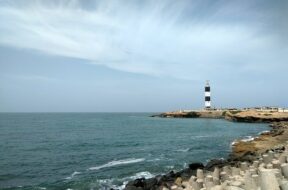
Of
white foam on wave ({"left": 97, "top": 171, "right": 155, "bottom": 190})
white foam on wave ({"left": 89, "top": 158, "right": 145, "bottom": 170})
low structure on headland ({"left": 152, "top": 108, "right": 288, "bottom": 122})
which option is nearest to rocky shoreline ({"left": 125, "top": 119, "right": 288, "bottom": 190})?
white foam on wave ({"left": 97, "top": 171, "right": 155, "bottom": 190})

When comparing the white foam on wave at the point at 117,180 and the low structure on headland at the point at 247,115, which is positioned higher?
the low structure on headland at the point at 247,115

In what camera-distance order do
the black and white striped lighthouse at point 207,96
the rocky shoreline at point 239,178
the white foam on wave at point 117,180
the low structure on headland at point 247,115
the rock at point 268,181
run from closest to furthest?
1. the rock at point 268,181
2. the rocky shoreline at point 239,178
3. the white foam on wave at point 117,180
4. the low structure on headland at point 247,115
5. the black and white striped lighthouse at point 207,96

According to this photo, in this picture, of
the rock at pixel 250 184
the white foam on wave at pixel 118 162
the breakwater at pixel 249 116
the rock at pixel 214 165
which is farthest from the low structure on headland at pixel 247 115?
the rock at pixel 250 184

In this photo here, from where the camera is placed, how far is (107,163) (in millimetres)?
23766

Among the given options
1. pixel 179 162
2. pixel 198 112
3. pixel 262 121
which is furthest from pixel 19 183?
pixel 198 112

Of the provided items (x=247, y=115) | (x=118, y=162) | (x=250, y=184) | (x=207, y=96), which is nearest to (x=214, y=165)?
(x=118, y=162)

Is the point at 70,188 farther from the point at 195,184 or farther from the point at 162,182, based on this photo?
the point at 195,184

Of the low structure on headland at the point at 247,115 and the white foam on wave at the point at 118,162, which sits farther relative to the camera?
the low structure on headland at the point at 247,115

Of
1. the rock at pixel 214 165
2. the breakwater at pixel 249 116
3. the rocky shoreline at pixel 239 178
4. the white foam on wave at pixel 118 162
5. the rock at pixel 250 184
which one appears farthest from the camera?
the breakwater at pixel 249 116

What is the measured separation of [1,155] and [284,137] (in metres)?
22.1

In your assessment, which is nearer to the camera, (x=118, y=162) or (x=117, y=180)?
(x=117, y=180)

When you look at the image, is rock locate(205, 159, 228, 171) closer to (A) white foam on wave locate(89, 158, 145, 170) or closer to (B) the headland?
(B) the headland

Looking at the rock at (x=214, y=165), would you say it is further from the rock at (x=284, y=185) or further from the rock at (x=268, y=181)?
the rock at (x=284, y=185)

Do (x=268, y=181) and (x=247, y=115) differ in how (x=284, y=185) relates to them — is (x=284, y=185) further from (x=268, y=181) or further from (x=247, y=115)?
(x=247, y=115)
